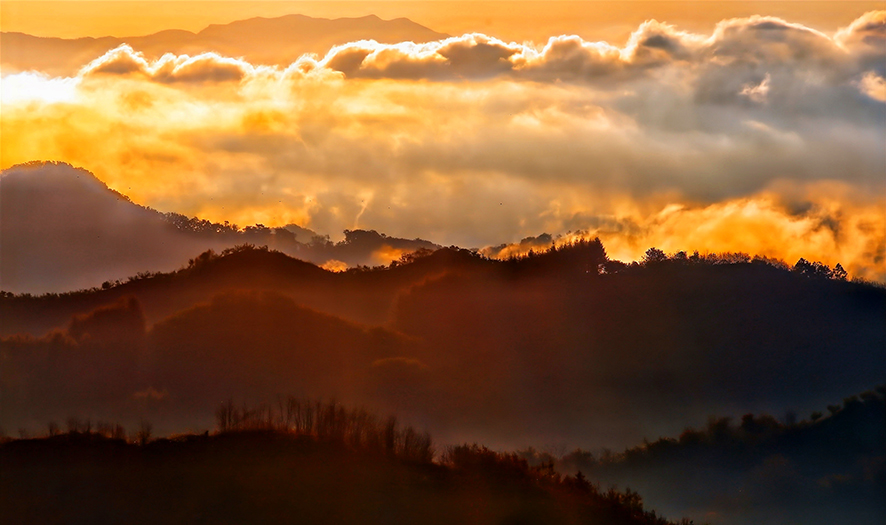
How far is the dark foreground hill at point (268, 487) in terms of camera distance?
36.0m

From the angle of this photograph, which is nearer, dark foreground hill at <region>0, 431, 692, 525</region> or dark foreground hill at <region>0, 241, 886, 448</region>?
dark foreground hill at <region>0, 431, 692, 525</region>

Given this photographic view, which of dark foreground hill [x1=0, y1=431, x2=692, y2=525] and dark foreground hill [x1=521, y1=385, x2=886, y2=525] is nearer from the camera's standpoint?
dark foreground hill [x1=0, y1=431, x2=692, y2=525]

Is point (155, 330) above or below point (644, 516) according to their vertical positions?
above

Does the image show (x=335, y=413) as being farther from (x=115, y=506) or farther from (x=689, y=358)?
(x=689, y=358)

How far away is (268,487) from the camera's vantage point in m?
36.5

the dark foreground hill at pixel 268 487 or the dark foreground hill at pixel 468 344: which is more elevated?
the dark foreground hill at pixel 468 344

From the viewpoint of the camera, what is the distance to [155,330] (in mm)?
43625

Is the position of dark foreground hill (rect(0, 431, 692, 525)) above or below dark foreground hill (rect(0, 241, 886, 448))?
below

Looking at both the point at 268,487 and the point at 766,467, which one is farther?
the point at 766,467

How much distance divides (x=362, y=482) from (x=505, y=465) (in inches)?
247

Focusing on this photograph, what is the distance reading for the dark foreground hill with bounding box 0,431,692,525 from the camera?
1416 inches

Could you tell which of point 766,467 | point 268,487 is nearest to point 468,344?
point 268,487

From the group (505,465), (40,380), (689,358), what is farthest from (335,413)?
(689,358)

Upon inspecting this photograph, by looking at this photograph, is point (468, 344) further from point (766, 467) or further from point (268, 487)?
point (766, 467)
